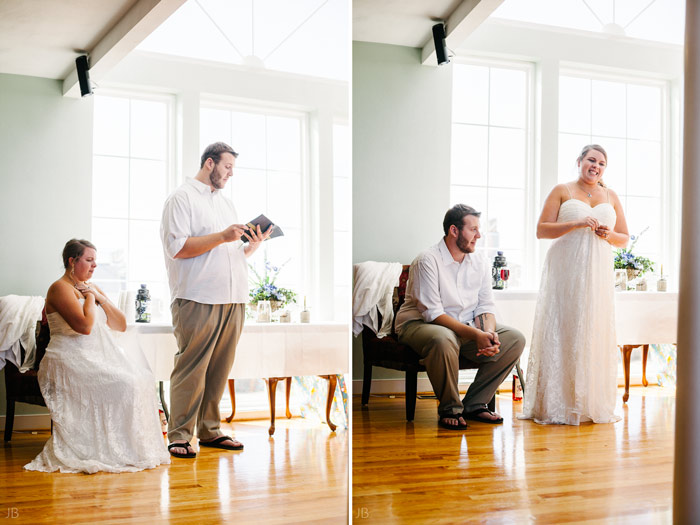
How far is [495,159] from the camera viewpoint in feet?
6.92

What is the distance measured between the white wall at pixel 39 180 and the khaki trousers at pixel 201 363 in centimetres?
44

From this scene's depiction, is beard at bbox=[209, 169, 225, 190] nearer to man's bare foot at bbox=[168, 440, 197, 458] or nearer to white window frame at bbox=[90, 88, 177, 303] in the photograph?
white window frame at bbox=[90, 88, 177, 303]

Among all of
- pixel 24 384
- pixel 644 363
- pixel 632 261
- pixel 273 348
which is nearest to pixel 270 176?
pixel 273 348

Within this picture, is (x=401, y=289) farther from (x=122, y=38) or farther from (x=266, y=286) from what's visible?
(x=122, y=38)

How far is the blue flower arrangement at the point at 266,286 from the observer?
2.35 m

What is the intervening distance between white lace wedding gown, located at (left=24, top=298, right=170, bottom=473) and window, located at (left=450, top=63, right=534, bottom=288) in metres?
1.28

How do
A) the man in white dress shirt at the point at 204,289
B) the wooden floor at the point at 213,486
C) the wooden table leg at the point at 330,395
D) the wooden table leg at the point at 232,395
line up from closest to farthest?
the wooden floor at the point at 213,486, the man in white dress shirt at the point at 204,289, the wooden table leg at the point at 232,395, the wooden table leg at the point at 330,395

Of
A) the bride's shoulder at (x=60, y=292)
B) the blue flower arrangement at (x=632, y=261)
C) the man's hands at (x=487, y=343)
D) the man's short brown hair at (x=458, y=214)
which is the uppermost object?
the man's short brown hair at (x=458, y=214)

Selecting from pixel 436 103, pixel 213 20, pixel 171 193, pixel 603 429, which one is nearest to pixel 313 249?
pixel 171 193

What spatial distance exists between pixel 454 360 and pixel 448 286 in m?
0.25

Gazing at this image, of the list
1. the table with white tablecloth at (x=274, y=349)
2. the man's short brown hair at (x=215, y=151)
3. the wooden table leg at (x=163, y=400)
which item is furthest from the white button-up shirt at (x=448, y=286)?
the wooden table leg at (x=163, y=400)

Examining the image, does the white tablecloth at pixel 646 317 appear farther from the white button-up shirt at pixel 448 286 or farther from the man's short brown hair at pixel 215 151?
the man's short brown hair at pixel 215 151

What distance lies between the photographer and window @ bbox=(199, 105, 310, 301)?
2348mm

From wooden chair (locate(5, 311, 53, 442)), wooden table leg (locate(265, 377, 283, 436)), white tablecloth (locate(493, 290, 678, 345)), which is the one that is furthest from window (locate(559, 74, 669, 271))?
wooden chair (locate(5, 311, 53, 442))
